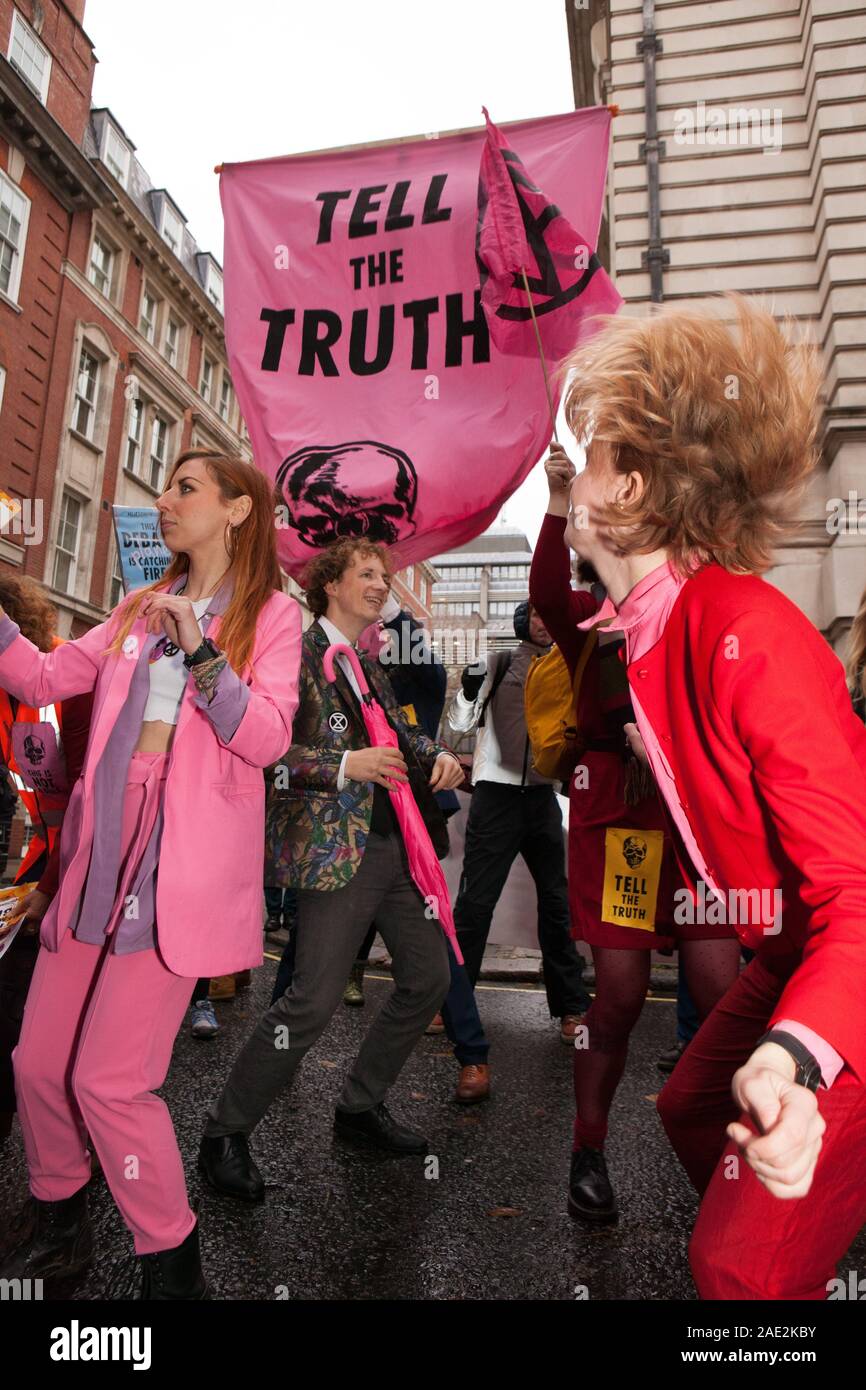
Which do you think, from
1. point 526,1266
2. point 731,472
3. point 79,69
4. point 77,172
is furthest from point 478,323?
point 79,69

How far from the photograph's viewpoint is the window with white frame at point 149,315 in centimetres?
2536

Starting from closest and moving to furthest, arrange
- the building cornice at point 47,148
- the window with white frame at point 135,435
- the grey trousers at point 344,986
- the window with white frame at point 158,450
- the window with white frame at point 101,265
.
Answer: the grey trousers at point 344,986 → the building cornice at point 47,148 → the window with white frame at point 101,265 → the window with white frame at point 135,435 → the window with white frame at point 158,450

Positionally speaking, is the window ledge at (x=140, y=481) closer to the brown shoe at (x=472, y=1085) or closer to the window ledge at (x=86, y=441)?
the window ledge at (x=86, y=441)

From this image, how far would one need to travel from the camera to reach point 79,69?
854 inches

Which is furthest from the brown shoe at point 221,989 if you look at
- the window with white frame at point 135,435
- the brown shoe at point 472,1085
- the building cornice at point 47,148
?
the window with white frame at point 135,435

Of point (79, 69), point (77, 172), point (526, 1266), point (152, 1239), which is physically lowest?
point (526, 1266)

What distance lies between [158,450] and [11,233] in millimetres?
7185

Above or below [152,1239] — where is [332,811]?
above

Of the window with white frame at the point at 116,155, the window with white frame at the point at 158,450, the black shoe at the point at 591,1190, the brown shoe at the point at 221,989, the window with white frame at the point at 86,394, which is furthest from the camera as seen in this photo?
the window with white frame at the point at 158,450

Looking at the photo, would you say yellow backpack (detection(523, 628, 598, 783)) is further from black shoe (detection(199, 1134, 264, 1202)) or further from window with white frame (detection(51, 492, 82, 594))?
window with white frame (detection(51, 492, 82, 594))

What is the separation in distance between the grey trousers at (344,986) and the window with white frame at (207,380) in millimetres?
29171

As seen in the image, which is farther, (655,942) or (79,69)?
(79,69)
